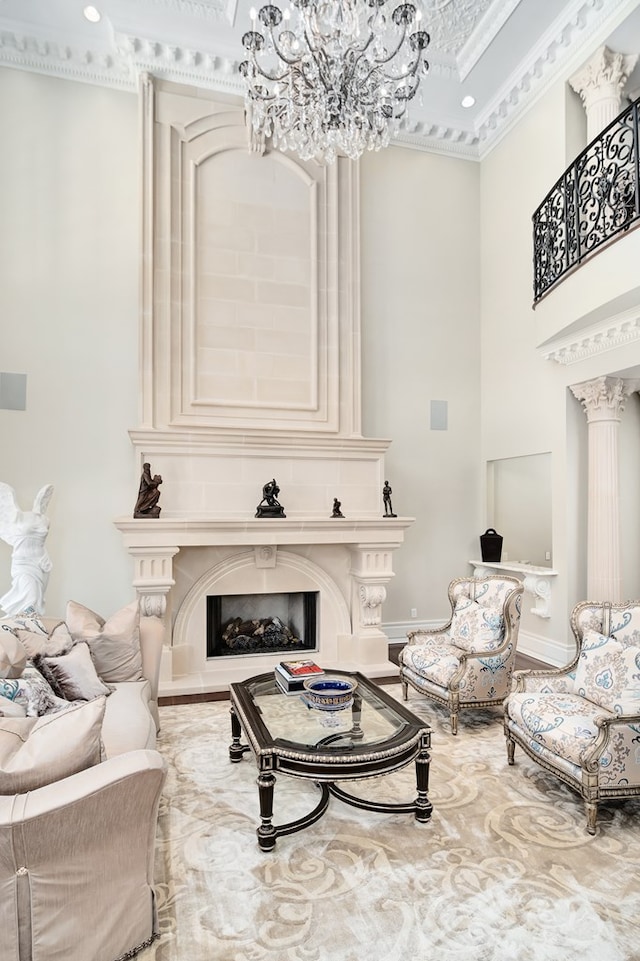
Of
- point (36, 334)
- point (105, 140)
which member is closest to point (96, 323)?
point (36, 334)

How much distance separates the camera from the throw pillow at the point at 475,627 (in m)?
4.34

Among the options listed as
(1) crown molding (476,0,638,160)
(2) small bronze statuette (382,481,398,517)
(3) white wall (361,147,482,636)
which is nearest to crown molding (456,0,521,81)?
(1) crown molding (476,0,638,160)

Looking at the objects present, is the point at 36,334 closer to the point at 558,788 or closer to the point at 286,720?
the point at 286,720

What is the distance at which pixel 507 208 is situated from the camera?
688 centimetres

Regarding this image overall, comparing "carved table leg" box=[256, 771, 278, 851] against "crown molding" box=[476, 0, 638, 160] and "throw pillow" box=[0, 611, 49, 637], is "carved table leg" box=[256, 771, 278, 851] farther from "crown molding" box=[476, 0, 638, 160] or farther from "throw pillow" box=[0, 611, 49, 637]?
"crown molding" box=[476, 0, 638, 160]

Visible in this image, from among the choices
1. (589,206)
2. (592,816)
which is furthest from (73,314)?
(592,816)

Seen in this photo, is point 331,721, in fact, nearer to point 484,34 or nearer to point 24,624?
point 24,624

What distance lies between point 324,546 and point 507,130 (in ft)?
17.7

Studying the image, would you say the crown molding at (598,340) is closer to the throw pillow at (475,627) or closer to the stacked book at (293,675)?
the throw pillow at (475,627)

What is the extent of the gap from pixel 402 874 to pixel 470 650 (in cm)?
215

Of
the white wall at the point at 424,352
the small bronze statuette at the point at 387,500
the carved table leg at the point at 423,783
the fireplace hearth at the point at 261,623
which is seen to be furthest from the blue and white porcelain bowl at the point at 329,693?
A: the white wall at the point at 424,352

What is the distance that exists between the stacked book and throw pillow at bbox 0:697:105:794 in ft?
5.30

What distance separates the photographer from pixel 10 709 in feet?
8.18

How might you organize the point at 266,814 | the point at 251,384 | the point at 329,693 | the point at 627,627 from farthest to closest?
the point at 251,384 → the point at 627,627 → the point at 329,693 → the point at 266,814
